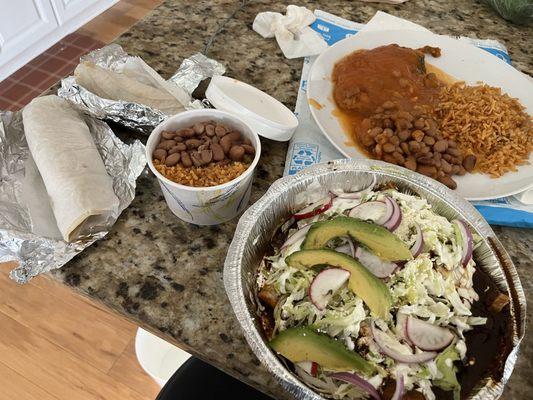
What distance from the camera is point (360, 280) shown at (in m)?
0.62

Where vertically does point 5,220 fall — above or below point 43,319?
above

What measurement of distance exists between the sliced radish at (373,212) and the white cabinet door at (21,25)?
2.17 m

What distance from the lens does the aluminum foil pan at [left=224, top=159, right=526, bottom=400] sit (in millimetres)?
596

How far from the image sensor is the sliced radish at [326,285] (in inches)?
24.7

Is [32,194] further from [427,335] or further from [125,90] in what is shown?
[427,335]

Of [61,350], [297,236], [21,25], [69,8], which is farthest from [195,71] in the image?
[69,8]

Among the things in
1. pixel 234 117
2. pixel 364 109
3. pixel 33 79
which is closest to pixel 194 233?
pixel 234 117

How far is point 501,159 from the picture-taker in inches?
40.9

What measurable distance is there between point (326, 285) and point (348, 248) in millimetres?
→ 74

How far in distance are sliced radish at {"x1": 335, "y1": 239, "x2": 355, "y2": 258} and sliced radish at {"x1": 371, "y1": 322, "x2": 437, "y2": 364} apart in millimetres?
111

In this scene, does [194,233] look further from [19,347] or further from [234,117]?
[19,347]

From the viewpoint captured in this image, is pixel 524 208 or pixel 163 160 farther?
pixel 524 208

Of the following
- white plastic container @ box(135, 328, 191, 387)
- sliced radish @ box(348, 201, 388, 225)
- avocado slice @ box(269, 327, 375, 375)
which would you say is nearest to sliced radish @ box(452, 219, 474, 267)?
sliced radish @ box(348, 201, 388, 225)

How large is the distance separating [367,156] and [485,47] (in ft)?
2.20
